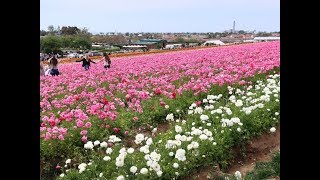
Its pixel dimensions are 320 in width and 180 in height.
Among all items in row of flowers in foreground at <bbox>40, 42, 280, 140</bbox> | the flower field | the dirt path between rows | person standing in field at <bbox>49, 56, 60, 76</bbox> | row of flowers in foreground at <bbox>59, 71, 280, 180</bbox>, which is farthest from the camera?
person standing in field at <bbox>49, 56, 60, 76</bbox>

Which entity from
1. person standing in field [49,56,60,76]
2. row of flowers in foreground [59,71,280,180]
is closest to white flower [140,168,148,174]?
row of flowers in foreground [59,71,280,180]

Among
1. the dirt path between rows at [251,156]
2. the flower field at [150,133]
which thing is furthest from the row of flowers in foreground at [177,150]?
the dirt path between rows at [251,156]

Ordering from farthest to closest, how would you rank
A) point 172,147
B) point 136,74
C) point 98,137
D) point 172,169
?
point 136,74, point 98,137, point 172,147, point 172,169

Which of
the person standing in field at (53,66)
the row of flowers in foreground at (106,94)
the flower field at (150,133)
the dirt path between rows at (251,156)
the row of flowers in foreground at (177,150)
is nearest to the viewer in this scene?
the row of flowers in foreground at (177,150)

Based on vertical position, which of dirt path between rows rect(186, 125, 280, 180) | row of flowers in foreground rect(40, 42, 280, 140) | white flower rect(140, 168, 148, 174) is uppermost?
row of flowers in foreground rect(40, 42, 280, 140)

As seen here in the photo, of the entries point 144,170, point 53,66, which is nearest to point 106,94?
point 144,170

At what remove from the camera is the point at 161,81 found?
916 cm

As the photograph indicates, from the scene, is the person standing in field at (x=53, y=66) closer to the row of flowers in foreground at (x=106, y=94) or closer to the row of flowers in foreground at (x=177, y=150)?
the row of flowers in foreground at (x=106, y=94)

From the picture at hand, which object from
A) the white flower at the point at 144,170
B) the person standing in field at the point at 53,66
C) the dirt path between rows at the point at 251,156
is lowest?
the dirt path between rows at the point at 251,156

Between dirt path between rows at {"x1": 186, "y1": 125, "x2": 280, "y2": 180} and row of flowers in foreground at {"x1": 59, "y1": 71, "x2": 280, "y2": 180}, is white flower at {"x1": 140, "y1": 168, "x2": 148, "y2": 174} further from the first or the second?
dirt path between rows at {"x1": 186, "y1": 125, "x2": 280, "y2": 180}

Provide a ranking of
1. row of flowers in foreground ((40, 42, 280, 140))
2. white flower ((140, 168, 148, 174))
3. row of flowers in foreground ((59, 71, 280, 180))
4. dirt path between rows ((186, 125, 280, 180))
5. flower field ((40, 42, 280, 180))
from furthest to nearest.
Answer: row of flowers in foreground ((40, 42, 280, 140)), dirt path between rows ((186, 125, 280, 180)), flower field ((40, 42, 280, 180)), row of flowers in foreground ((59, 71, 280, 180)), white flower ((140, 168, 148, 174))
